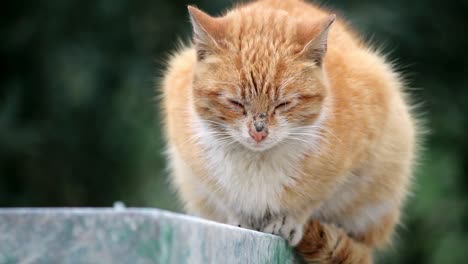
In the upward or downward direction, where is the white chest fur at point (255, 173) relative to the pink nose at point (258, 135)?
downward

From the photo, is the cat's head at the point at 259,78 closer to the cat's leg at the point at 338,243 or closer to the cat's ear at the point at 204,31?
the cat's ear at the point at 204,31

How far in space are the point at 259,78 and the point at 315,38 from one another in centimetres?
28

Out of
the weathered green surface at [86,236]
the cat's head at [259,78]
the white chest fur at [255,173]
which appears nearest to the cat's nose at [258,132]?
the cat's head at [259,78]

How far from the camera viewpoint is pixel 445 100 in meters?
7.19

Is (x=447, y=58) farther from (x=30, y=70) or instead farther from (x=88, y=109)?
(x=30, y=70)

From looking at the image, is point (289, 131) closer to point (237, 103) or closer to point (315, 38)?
point (237, 103)

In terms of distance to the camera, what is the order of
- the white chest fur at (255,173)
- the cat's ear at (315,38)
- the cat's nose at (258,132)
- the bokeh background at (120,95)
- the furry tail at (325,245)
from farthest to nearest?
the bokeh background at (120,95)
the furry tail at (325,245)
the white chest fur at (255,173)
the cat's ear at (315,38)
the cat's nose at (258,132)

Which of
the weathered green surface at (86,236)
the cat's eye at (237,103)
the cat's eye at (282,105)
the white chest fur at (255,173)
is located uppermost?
the cat's eye at (282,105)

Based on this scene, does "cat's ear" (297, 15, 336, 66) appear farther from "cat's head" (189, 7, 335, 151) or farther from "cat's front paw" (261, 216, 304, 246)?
"cat's front paw" (261, 216, 304, 246)

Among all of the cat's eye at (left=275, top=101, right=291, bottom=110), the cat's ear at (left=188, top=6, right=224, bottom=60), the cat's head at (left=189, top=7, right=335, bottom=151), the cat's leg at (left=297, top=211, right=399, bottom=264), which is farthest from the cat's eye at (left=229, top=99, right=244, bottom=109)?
the cat's leg at (left=297, top=211, right=399, bottom=264)

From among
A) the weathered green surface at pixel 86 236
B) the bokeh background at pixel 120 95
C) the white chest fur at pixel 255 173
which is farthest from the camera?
the bokeh background at pixel 120 95

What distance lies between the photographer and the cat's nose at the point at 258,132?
296cm

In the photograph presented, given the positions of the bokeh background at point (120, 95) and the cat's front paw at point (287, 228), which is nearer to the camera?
the cat's front paw at point (287, 228)

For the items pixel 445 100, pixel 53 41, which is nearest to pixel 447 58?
pixel 445 100
